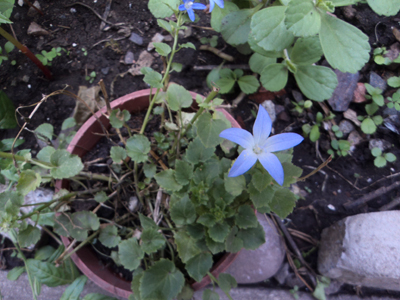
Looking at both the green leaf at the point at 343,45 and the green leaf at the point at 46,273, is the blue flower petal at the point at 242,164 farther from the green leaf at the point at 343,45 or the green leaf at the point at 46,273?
the green leaf at the point at 46,273

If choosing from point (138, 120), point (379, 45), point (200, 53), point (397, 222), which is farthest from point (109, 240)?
point (379, 45)

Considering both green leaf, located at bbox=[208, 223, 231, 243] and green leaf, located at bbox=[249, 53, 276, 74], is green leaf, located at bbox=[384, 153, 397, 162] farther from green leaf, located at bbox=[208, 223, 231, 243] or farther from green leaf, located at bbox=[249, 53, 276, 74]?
green leaf, located at bbox=[208, 223, 231, 243]

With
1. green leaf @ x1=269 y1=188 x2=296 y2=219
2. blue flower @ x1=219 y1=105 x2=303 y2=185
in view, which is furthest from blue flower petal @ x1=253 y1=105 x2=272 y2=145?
green leaf @ x1=269 y1=188 x2=296 y2=219

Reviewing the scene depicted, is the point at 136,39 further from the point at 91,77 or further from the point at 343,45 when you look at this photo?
the point at 343,45

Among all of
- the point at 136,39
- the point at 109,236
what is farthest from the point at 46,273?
the point at 136,39

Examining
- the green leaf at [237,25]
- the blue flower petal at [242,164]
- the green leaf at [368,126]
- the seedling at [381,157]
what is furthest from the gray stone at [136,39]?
the seedling at [381,157]

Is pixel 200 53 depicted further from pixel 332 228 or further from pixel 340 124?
pixel 332 228
